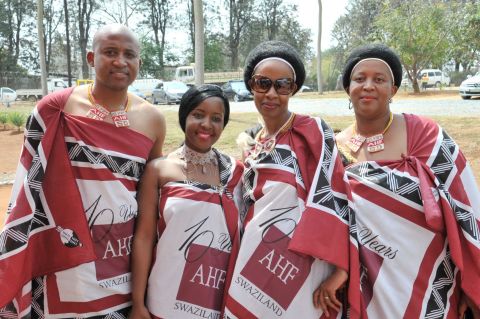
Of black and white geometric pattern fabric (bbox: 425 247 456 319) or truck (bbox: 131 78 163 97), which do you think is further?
truck (bbox: 131 78 163 97)

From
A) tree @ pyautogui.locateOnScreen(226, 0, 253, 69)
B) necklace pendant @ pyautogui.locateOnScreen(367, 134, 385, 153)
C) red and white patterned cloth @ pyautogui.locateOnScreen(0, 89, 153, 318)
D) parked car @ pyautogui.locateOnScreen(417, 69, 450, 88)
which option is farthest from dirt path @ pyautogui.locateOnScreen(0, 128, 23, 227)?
tree @ pyautogui.locateOnScreen(226, 0, 253, 69)

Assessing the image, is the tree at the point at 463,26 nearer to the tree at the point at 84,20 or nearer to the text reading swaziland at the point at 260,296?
the text reading swaziland at the point at 260,296

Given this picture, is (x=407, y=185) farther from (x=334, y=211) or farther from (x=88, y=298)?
(x=88, y=298)

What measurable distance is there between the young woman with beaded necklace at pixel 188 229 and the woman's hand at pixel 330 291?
1.50 feet

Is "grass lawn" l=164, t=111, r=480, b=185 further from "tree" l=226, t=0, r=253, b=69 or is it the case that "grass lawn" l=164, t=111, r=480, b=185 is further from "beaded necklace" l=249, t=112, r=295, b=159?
"tree" l=226, t=0, r=253, b=69

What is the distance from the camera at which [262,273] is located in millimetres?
2256

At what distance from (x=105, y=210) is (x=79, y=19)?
49.5m

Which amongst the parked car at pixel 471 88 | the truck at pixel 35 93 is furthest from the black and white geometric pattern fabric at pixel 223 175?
the truck at pixel 35 93

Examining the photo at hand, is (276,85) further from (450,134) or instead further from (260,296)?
(450,134)

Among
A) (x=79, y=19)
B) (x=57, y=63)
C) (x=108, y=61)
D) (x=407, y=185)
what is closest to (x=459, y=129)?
(x=407, y=185)

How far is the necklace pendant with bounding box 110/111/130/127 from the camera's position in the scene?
8.27 feet

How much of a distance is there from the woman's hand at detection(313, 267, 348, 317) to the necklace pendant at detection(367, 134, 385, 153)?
0.68 metres

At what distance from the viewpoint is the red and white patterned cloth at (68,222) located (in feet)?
7.73

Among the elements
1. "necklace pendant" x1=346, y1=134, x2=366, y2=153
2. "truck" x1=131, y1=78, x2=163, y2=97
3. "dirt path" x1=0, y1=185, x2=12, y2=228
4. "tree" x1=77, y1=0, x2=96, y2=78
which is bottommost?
"dirt path" x1=0, y1=185, x2=12, y2=228
